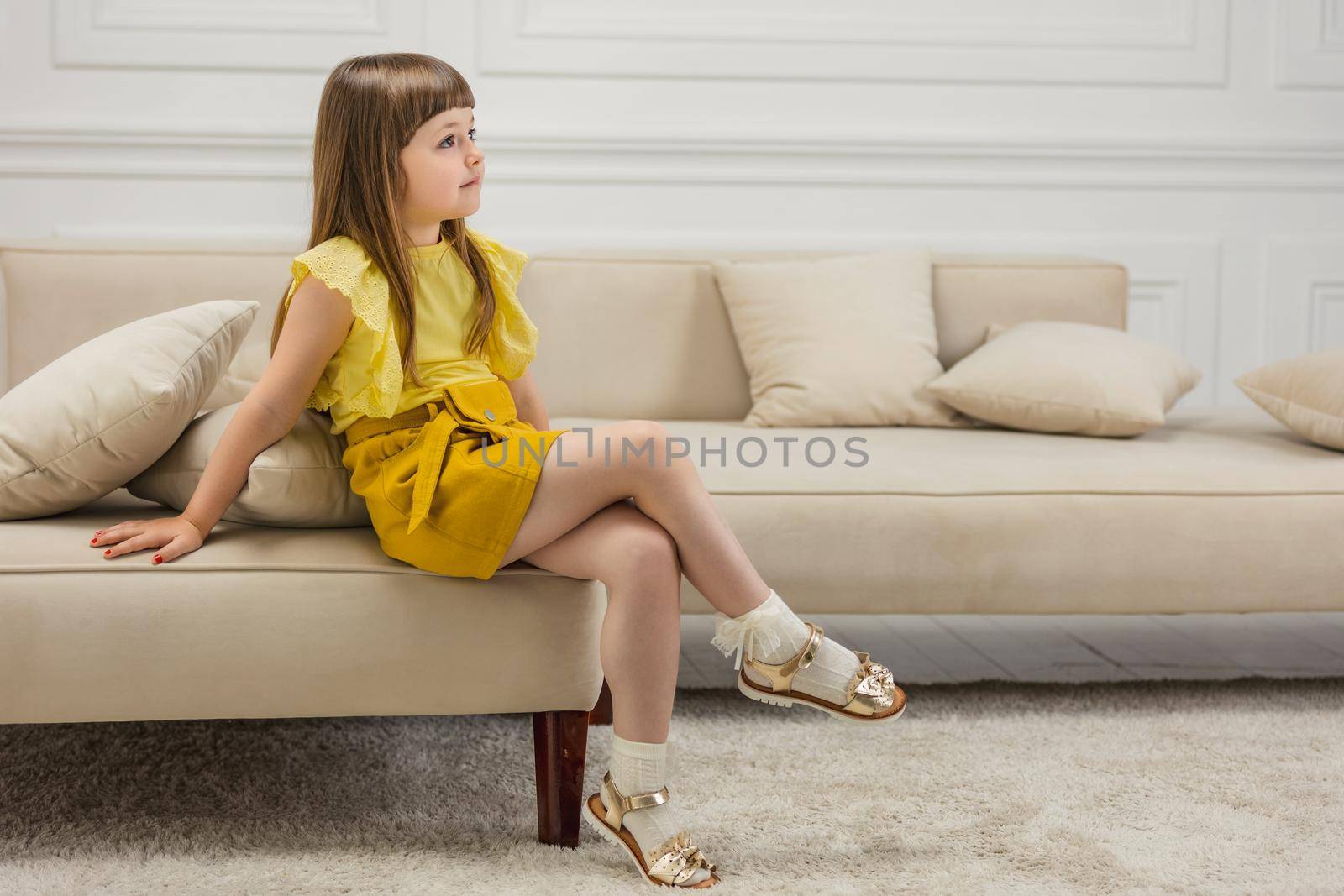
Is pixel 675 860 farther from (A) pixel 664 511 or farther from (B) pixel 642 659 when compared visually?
Answer: (A) pixel 664 511

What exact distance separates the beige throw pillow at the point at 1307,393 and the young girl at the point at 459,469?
1051mm

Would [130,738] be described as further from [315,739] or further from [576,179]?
[576,179]

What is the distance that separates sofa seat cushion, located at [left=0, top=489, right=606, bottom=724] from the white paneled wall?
156 cm

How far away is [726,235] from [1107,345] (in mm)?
990

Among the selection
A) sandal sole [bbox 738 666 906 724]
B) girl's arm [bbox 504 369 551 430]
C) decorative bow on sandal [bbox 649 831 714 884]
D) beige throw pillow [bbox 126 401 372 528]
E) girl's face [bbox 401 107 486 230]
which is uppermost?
girl's face [bbox 401 107 486 230]

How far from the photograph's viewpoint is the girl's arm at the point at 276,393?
4.41 feet

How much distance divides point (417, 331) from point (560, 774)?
0.56 meters

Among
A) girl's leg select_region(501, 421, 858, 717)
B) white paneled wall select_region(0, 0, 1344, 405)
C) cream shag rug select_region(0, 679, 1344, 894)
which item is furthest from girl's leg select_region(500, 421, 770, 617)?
white paneled wall select_region(0, 0, 1344, 405)

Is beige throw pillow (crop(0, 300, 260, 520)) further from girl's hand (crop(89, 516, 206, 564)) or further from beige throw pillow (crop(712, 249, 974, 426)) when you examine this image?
beige throw pillow (crop(712, 249, 974, 426))

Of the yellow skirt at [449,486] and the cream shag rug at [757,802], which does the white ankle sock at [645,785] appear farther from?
the yellow skirt at [449,486]

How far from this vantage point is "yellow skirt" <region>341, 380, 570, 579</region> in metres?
1.30

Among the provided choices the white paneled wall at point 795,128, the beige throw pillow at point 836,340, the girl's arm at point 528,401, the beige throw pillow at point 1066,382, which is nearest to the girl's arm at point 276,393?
the girl's arm at point 528,401

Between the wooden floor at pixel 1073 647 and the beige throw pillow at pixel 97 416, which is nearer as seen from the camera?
the beige throw pillow at pixel 97 416

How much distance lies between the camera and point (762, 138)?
280 centimetres
